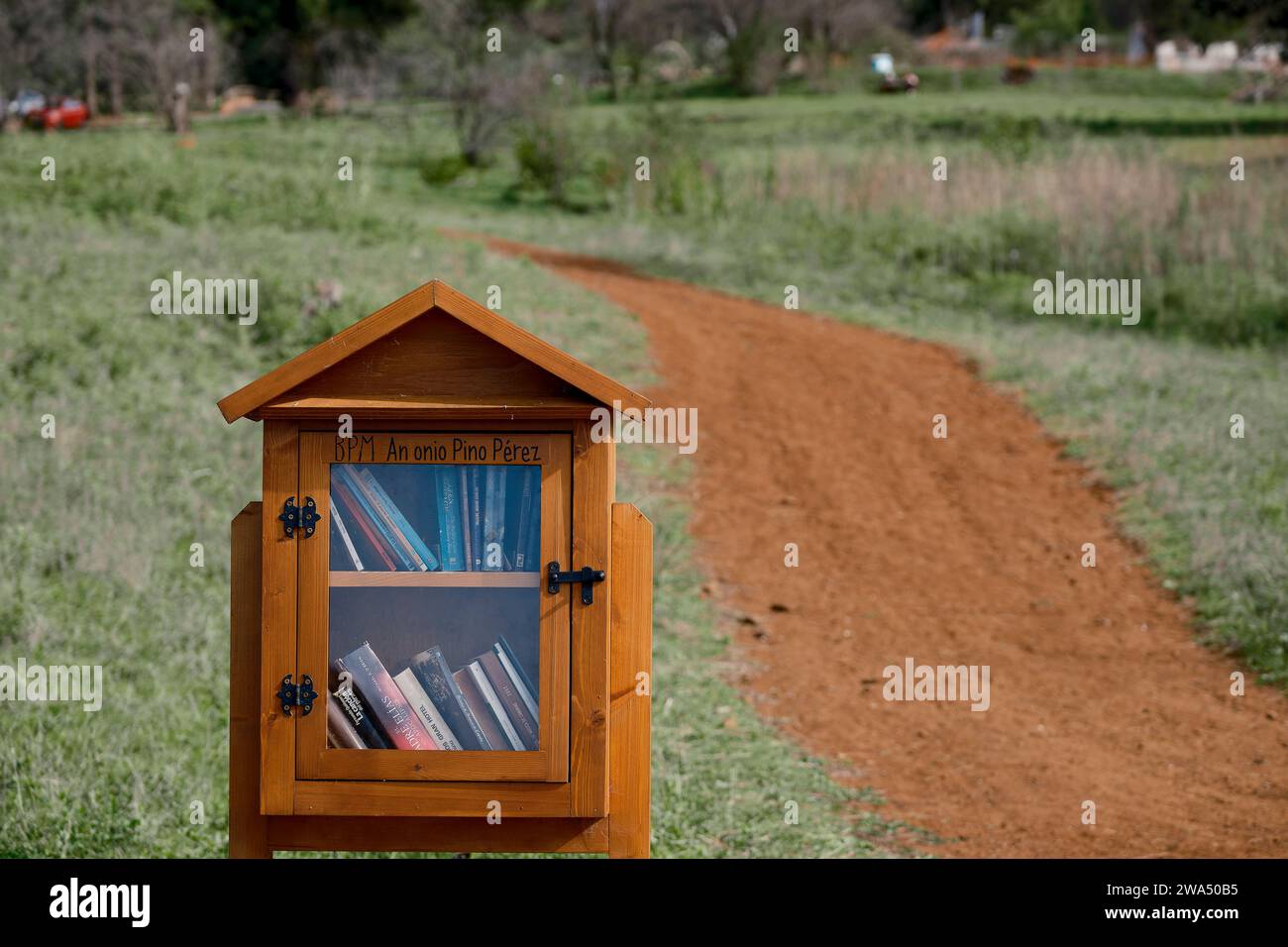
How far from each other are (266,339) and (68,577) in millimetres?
5313

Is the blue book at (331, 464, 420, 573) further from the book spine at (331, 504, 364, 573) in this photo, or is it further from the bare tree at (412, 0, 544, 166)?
the bare tree at (412, 0, 544, 166)

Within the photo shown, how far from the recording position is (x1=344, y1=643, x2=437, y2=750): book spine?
3.19m

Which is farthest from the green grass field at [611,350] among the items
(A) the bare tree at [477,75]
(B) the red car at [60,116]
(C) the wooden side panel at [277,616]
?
(B) the red car at [60,116]

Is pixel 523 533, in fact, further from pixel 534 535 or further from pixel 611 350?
pixel 611 350

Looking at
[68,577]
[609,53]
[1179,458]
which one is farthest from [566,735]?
[609,53]

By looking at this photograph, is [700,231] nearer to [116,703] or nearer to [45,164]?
[45,164]

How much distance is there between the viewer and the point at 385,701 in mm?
3193

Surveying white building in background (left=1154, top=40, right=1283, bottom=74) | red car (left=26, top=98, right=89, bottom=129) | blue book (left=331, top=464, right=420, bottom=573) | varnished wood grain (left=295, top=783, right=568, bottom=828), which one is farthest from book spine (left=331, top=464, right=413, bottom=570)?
white building in background (left=1154, top=40, right=1283, bottom=74)

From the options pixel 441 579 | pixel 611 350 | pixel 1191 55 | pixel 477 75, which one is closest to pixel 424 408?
pixel 441 579

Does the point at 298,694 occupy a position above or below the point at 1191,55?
below

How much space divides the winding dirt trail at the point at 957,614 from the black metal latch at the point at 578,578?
2692 millimetres

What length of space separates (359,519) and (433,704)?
0.43 m

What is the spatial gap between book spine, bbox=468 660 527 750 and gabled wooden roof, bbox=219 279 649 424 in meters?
0.56

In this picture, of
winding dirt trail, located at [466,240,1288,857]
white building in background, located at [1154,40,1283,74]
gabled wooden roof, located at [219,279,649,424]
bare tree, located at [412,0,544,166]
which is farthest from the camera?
white building in background, located at [1154,40,1283,74]
